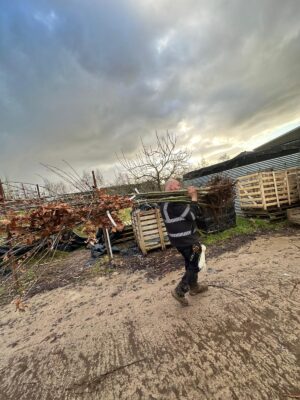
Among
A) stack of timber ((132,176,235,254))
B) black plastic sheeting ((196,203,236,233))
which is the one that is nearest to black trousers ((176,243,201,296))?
stack of timber ((132,176,235,254))

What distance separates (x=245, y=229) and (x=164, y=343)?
5738 mm

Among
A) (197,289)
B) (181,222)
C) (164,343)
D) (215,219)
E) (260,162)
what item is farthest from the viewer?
(260,162)

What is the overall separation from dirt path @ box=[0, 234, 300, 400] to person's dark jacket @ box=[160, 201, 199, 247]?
105 centimetres

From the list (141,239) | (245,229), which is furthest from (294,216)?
(141,239)

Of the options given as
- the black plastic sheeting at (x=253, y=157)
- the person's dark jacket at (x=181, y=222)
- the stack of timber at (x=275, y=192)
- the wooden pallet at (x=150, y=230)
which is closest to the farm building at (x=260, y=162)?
the black plastic sheeting at (x=253, y=157)

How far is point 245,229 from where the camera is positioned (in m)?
7.56

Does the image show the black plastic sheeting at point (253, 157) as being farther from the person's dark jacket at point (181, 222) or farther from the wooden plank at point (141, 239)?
the person's dark jacket at point (181, 222)

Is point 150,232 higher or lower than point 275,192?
lower

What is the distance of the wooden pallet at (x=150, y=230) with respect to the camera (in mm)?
6547

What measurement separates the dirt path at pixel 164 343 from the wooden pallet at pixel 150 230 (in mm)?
2032

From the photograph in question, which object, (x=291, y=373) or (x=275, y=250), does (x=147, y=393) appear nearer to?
(x=291, y=373)

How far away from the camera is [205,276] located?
14.3 ft

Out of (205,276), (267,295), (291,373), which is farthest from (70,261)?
(291,373)

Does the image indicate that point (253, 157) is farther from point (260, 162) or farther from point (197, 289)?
point (197, 289)
